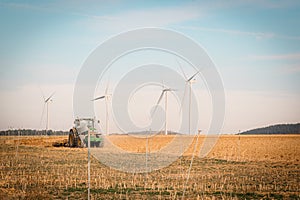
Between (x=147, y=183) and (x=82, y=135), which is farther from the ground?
(x=82, y=135)

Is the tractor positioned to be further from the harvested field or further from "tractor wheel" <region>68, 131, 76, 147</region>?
the harvested field

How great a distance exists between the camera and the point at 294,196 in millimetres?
15938

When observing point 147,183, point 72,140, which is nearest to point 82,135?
point 72,140

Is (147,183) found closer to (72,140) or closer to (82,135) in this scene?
(82,135)

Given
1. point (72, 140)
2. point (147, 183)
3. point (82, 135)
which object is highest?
point (82, 135)

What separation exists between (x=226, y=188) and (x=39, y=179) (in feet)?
25.5

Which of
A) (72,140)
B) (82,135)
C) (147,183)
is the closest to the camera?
(147,183)

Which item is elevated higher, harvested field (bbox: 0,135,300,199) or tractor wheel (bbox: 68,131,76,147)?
tractor wheel (bbox: 68,131,76,147)

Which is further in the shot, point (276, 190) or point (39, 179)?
point (39, 179)

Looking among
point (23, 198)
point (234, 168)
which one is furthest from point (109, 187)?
point (234, 168)

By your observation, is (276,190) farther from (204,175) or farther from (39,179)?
(39,179)

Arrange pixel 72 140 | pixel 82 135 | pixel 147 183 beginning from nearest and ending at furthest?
1. pixel 147 183
2. pixel 82 135
3. pixel 72 140

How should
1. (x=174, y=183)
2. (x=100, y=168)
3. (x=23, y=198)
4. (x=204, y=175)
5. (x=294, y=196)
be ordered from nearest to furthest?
(x=23, y=198) < (x=294, y=196) < (x=174, y=183) < (x=204, y=175) < (x=100, y=168)

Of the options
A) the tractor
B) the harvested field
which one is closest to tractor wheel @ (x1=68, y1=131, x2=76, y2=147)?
the tractor
